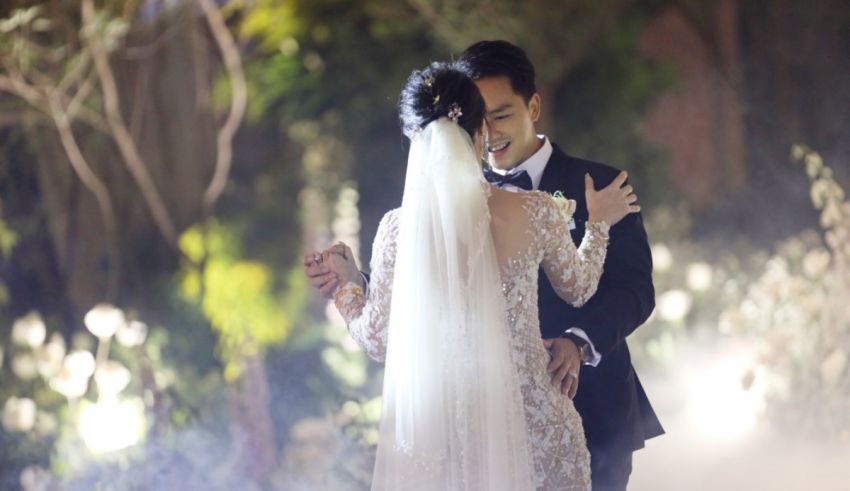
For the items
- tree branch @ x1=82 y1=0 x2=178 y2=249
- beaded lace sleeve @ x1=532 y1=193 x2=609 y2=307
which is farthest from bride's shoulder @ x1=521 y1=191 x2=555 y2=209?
tree branch @ x1=82 y1=0 x2=178 y2=249

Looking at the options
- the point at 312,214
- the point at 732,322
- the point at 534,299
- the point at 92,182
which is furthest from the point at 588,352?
the point at 312,214

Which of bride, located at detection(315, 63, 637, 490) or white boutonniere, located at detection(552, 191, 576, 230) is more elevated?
white boutonniere, located at detection(552, 191, 576, 230)

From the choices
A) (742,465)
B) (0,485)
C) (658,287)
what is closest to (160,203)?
(0,485)

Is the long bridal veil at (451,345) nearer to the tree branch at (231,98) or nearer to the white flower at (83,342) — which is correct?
the white flower at (83,342)

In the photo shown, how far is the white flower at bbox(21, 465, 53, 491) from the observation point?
4.71 m

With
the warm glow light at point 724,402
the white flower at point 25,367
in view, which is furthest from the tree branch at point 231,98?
the warm glow light at point 724,402

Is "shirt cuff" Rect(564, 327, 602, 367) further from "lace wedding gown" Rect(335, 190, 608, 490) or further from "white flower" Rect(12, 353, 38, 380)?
"white flower" Rect(12, 353, 38, 380)

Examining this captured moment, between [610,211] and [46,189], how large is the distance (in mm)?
5053

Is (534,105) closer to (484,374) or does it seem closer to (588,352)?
(588,352)

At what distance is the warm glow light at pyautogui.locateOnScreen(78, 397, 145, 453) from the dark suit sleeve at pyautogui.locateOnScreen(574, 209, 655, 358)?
2162 millimetres

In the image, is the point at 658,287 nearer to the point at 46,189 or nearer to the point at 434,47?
the point at 434,47

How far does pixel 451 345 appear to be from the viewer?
2631 millimetres

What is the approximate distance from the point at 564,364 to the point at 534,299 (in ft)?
0.54

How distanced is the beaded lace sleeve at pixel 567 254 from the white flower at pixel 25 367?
10.5 ft
